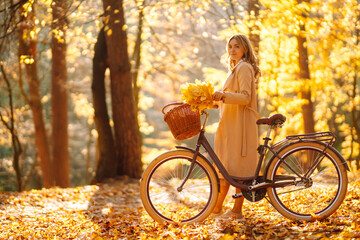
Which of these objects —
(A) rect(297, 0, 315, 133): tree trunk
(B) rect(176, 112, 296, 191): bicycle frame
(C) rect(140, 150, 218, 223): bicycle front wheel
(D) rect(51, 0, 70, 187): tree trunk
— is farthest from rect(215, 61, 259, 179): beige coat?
(D) rect(51, 0, 70, 187): tree trunk

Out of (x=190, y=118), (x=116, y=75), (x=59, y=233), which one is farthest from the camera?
(x=116, y=75)

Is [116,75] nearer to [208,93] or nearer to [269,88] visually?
[269,88]

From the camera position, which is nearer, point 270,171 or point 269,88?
point 270,171

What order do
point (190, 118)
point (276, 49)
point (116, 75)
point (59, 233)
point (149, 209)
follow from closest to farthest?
point (190, 118), point (149, 209), point (59, 233), point (116, 75), point (276, 49)

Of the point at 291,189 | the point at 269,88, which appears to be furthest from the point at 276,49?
the point at 291,189

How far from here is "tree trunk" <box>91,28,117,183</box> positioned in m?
9.90

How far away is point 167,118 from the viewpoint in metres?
4.21

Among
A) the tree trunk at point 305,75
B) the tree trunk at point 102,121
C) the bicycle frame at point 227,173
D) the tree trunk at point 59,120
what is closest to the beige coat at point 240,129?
the bicycle frame at point 227,173

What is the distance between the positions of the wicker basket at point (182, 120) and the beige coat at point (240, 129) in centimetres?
51

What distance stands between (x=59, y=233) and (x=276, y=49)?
8.08m

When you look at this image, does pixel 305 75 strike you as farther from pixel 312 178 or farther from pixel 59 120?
pixel 59 120

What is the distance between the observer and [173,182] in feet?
14.9

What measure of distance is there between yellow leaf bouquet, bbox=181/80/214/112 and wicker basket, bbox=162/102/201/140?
60mm

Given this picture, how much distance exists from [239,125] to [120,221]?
211 centimetres
